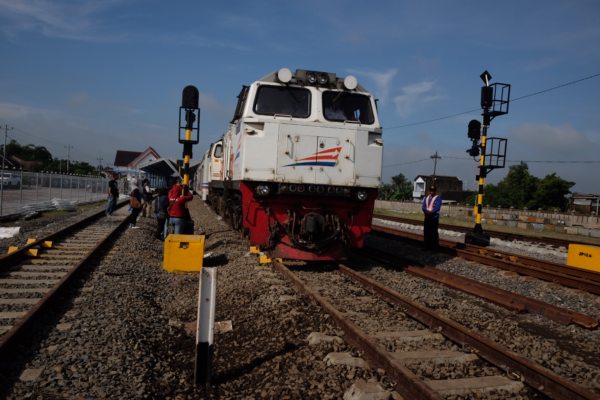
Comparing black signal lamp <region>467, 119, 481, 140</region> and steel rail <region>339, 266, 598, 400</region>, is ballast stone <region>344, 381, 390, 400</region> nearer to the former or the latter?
steel rail <region>339, 266, 598, 400</region>

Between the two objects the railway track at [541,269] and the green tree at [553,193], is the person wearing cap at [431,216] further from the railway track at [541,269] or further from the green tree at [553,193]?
the green tree at [553,193]

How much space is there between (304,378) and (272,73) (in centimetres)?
616

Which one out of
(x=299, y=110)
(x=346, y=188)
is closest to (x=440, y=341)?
(x=346, y=188)

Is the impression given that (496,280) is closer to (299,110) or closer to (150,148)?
(299,110)

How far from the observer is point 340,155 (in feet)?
26.7

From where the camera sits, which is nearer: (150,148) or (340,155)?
(340,155)

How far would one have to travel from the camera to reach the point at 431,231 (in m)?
11.6

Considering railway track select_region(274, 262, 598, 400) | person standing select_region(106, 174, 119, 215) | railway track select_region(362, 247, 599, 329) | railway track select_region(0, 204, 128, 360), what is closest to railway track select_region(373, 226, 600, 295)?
railway track select_region(362, 247, 599, 329)

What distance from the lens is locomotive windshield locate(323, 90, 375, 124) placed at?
8.60 m

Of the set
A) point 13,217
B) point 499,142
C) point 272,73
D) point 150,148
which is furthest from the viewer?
point 150,148

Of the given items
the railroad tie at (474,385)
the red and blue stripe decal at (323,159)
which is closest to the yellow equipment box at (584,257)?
the red and blue stripe decal at (323,159)

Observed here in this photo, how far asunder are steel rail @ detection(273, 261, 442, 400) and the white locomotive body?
2.64m

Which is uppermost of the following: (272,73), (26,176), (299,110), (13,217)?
(272,73)

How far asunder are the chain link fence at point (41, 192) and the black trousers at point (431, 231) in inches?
494
